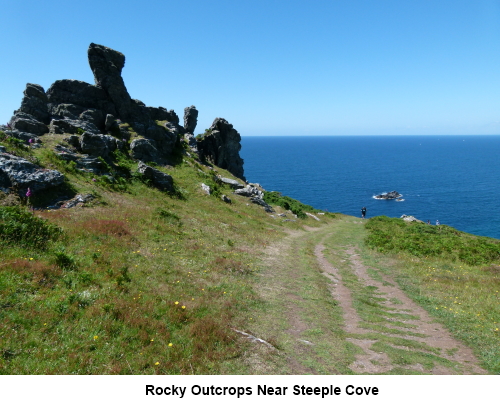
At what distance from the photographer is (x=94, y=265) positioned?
43.1 feet

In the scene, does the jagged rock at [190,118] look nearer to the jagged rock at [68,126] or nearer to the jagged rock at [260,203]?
the jagged rock at [68,126]

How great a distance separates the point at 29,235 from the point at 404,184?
15528 cm

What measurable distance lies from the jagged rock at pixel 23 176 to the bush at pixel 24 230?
6.91 m

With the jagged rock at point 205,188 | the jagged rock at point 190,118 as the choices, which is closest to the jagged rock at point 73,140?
the jagged rock at point 205,188

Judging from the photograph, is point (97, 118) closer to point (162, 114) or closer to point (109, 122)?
point (109, 122)

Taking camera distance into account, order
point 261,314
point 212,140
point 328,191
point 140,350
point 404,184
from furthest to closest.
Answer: point 404,184, point 328,191, point 212,140, point 261,314, point 140,350

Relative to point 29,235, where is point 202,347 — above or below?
below

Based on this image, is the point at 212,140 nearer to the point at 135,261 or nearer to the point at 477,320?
the point at 135,261

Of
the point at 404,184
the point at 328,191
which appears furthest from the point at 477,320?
the point at 404,184

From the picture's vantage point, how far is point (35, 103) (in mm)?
38062

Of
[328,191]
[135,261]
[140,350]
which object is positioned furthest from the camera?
[328,191]

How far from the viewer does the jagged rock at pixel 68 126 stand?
117 feet

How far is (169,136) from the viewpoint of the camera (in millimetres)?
50375

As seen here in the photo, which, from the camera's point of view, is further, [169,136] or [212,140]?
[212,140]
